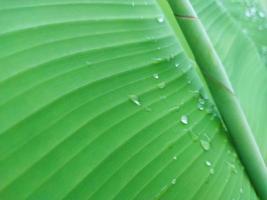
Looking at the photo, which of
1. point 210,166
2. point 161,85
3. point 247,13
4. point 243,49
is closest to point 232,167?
point 210,166

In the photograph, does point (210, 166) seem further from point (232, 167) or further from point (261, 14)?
point (261, 14)

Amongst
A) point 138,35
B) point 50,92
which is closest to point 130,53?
point 138,35

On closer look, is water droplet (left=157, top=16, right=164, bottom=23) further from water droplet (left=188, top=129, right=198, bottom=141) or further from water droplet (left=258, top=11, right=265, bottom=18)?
water droplet (left=258, top=11, right=265, bottom=18)

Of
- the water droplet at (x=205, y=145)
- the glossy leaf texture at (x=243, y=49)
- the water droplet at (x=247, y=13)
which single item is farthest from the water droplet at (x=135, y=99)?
the water droplet at (x=247, y=13)

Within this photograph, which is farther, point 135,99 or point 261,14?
point 261,14

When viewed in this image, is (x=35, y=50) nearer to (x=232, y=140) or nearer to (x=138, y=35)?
(x=138, y=35)

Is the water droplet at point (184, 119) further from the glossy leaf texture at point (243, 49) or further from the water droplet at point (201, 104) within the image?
the glossy leaf texture at point (243, 49)
